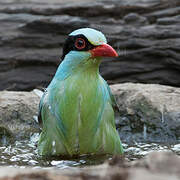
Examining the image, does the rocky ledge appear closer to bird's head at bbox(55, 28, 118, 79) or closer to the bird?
the bird

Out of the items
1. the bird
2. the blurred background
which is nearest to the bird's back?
the bird

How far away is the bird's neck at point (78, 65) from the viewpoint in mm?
4680

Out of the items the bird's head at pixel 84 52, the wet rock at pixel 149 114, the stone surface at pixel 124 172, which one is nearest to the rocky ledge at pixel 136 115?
the wet rock at pixel 149 114

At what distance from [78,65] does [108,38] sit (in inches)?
119

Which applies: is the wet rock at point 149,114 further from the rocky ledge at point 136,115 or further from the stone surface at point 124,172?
the stone surface at point 124,172

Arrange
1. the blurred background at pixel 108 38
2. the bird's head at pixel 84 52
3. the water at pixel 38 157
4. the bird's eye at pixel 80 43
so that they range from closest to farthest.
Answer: the water at pixel 38 157 < the bird's head at pixel 84 52 < the bird's eye at pixel 80 43 < the blurred background at pixel 108 38

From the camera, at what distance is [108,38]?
25.2ft

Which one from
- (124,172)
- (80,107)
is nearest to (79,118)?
(80,107)

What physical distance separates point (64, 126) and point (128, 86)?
1.91 meters

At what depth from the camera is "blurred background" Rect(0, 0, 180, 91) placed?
298 inches

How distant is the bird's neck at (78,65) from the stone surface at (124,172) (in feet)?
8.62

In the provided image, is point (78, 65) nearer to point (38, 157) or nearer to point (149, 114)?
point (38, 157)

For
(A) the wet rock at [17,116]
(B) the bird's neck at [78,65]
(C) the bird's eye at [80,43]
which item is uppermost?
(C) the bird's eye at [80,43]

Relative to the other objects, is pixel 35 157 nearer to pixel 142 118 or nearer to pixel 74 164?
pixel 74 164
